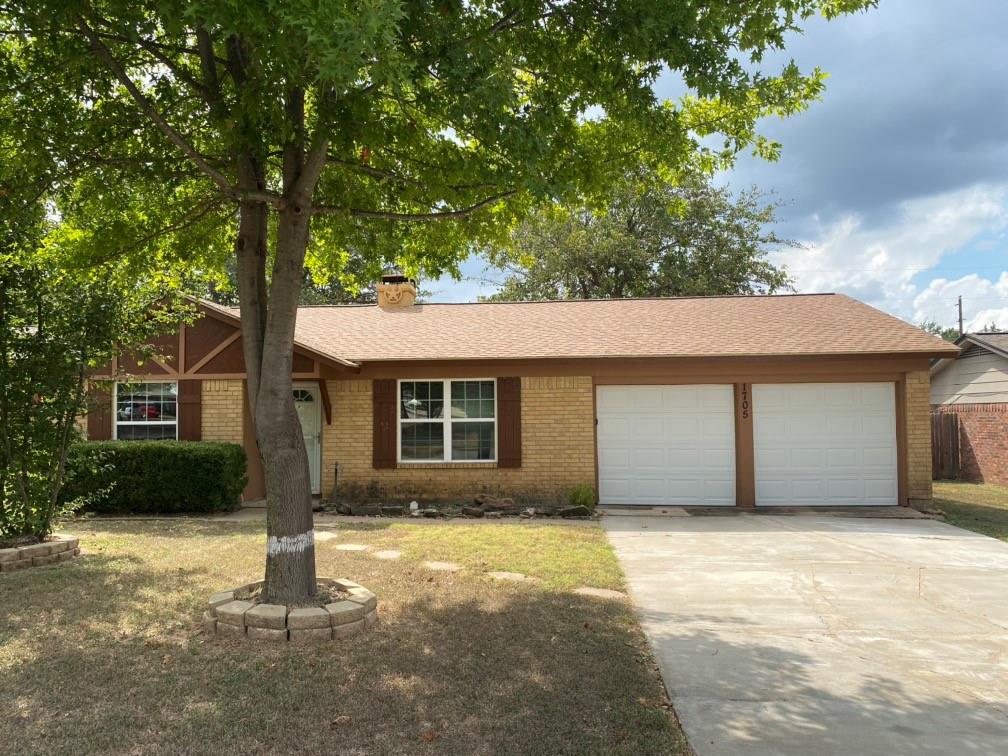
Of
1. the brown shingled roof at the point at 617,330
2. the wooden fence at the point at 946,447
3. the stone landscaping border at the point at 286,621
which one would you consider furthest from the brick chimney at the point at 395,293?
the wooden fence at the point at 946,447

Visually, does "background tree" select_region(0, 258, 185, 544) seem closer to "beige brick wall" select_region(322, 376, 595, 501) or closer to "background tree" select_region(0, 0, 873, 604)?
"background tree" select_region(0, 0, 873, 604)

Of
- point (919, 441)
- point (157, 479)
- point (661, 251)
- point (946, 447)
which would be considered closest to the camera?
point (157, 479)

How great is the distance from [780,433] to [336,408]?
8.00 metres

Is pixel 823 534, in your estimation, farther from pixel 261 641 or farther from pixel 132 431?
pixel 132 431

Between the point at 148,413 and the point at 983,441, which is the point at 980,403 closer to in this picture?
the point at 983,441

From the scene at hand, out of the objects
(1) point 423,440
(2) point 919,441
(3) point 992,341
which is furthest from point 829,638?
(3) point 992,341

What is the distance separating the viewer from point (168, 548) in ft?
28.2

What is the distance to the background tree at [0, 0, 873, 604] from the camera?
482cm

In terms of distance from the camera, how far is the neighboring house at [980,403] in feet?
54.4

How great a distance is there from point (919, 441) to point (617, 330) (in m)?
5.57

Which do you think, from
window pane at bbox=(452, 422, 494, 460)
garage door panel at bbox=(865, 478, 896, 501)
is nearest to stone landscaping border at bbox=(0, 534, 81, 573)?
window pane at bbox=(452, 422, 494, 460)

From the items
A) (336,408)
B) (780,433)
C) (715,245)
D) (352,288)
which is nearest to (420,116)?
(352,288)

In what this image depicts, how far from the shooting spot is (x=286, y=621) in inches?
201

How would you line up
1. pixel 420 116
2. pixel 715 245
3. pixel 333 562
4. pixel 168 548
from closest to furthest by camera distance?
pixel 420 116 < pixel 333 562 < pixel 168 548 < pixel 715 245
